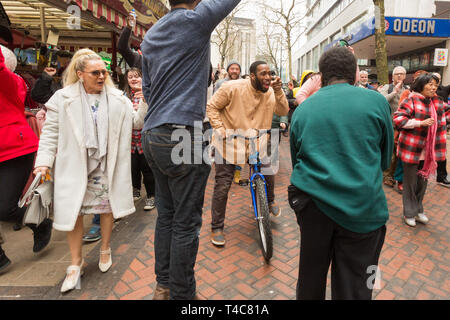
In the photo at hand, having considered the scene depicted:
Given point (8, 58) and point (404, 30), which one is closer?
point (8, 58)

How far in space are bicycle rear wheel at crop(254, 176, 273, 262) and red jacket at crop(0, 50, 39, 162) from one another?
7.85 feet

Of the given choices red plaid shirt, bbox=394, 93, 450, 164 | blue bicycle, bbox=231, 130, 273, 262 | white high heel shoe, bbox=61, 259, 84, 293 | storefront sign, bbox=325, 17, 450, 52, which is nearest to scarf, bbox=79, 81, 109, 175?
white high heel shoe, bbox=61, 259, 84, 293

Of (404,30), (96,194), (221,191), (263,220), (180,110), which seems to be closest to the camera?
(180,110)

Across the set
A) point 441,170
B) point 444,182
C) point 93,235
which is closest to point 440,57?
point 444,182

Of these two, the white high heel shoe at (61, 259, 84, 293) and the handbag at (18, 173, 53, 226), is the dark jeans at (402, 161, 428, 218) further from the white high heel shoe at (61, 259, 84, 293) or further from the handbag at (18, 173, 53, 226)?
the handbag at (18, 173, 53, 226)

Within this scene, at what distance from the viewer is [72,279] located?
2.65 metres

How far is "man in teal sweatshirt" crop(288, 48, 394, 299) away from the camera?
1.67 m

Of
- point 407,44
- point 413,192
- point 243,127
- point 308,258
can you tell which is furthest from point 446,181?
point 407,44

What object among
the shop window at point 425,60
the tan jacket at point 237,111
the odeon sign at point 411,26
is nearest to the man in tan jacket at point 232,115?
the tan jacket at point 237,111

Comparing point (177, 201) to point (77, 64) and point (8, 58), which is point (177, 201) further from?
point (8, 58)

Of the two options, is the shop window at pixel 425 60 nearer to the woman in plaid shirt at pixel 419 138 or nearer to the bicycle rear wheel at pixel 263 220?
the woman in plaid shirt at pixel 419 138

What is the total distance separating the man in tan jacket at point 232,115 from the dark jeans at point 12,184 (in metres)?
1.99

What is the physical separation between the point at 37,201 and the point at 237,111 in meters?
2.23

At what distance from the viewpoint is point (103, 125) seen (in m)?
2.66
